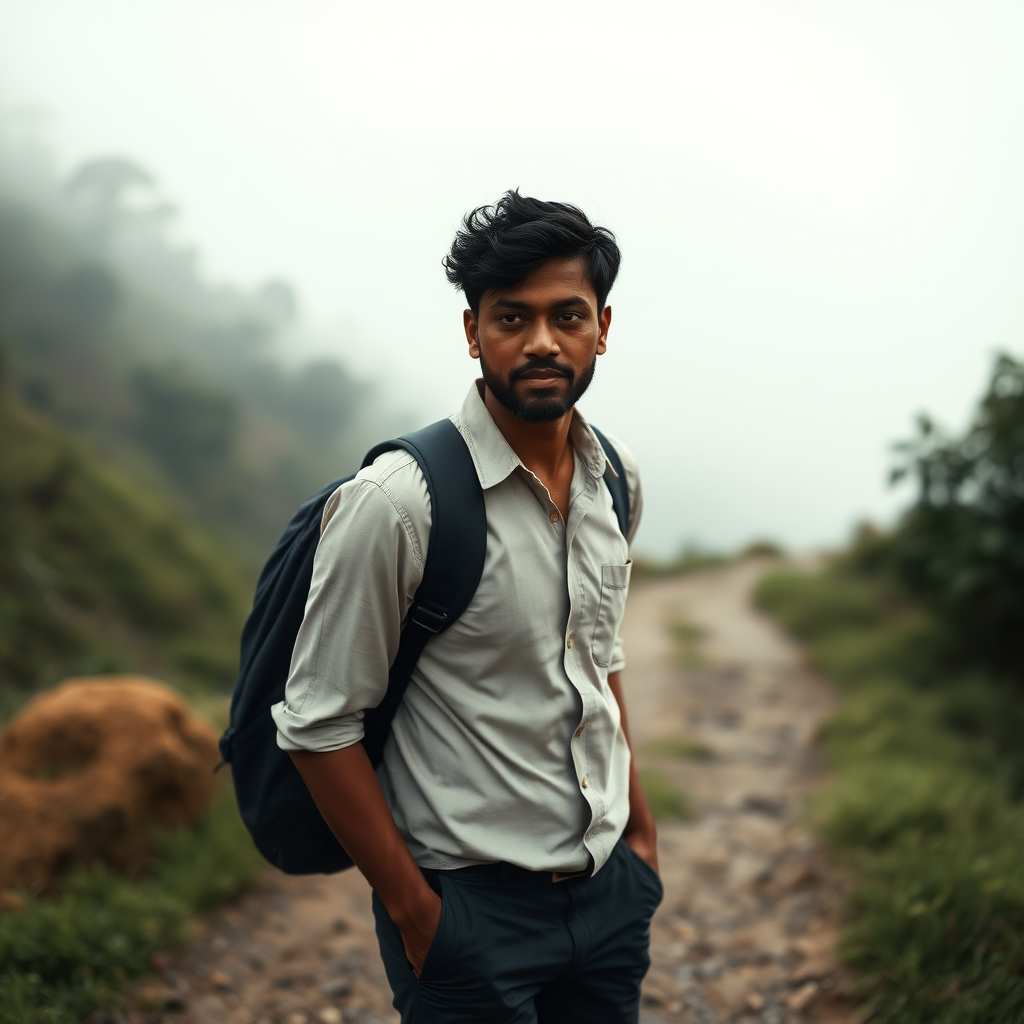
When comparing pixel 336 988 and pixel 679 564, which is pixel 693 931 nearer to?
pixel 336 988

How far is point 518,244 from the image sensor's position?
183 cm

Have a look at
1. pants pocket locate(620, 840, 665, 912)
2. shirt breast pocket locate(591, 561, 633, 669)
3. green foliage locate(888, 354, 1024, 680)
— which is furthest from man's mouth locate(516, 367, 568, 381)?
green foliage locate(888, 354, 1024, 680)

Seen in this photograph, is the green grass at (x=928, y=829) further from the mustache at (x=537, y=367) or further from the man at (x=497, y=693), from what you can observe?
the mustache at (x=537, y=367)

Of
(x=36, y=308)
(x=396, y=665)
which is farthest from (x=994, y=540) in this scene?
(x=36, y=308)

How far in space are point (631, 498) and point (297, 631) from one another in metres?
0.89

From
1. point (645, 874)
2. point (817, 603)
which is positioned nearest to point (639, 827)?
point (645, 874)

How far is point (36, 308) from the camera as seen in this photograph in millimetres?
8117

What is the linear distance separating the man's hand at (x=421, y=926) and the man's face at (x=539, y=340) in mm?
934

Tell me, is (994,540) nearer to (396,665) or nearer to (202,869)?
(202,869)

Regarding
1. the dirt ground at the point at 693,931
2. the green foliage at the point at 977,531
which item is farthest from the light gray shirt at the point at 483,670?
the green foliage at the point at 977,531

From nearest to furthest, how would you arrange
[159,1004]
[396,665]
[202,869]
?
[396,665]
[159,1004]
[202,869]

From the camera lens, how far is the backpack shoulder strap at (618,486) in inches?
86.2

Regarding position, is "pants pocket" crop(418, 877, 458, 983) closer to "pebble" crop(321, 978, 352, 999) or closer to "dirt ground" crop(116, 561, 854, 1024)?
"dirt ground" crop(116, 561, 854, 1024)

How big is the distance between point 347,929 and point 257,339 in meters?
6.99
